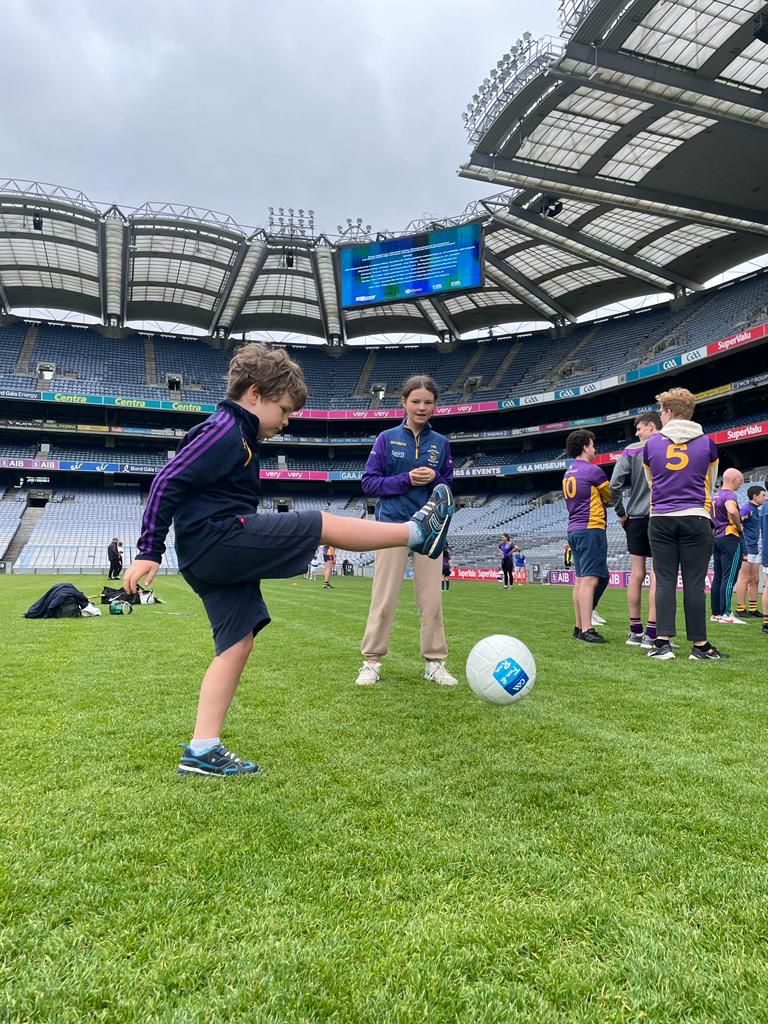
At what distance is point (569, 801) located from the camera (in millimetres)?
2139

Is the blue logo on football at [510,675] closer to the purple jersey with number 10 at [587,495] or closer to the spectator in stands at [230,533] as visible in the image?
the spectator in stands at [230,533]

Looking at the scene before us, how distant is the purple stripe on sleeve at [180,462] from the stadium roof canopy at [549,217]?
21970 millimetres

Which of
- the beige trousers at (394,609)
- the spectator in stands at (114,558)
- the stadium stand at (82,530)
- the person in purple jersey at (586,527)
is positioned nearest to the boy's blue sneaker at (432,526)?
the beige trousers at (394,609)

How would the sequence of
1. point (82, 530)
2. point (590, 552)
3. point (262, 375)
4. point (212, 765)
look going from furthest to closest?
point (82, 530) < point (590, 552) < point (262, 375) < point (212, 765)

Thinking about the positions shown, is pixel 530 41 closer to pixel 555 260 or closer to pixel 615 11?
pixel 615 11

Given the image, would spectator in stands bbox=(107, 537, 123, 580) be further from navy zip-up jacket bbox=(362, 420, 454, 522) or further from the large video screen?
the large video screen

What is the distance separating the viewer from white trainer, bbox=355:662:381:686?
4297 millimetres

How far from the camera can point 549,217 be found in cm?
2953

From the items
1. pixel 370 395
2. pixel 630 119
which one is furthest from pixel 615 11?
pixel 370 395

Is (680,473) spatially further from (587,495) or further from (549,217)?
(549,217)

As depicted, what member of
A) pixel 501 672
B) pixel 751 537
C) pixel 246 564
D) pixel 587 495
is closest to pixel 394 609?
pixel 501 672

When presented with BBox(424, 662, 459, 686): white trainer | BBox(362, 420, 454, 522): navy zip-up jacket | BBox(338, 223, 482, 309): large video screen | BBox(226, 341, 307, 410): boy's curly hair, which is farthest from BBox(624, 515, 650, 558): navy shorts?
BBox(338, 223, 482, 309): large video screen

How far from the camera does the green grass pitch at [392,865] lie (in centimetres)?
120

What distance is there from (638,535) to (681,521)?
1.43m
